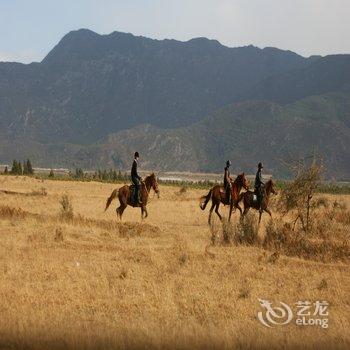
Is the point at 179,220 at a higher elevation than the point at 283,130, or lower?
lower

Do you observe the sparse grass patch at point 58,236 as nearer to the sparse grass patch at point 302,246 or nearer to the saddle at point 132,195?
the sparse grass patch at point 302,246

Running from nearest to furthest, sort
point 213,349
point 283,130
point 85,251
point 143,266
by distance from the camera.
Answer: point 213,349 < point 143,266 < point 85,251 < point 283,130

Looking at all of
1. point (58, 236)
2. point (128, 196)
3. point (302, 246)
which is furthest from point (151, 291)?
point (128, 196)

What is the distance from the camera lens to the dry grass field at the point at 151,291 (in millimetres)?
8453

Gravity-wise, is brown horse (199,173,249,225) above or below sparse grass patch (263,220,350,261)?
above

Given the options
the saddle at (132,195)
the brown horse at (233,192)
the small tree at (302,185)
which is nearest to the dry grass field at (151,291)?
the small tree at (302,185)

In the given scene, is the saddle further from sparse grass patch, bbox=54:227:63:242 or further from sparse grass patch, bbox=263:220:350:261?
sparse grass patch, bbox=263:220:350:261

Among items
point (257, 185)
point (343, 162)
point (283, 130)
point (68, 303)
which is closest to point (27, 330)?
point (68, 303)

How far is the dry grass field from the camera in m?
8.45

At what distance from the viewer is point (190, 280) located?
39.5 feet

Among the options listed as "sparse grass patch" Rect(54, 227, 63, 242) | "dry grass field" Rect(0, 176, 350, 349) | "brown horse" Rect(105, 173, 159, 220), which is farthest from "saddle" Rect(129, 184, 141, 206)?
"sparse grass patch" Rect(54, 227, 63, 242)

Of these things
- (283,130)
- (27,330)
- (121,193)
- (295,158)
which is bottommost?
(27,330)

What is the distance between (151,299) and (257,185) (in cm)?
1339

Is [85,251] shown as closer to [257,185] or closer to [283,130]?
[257,185]
